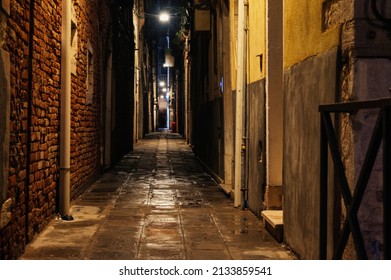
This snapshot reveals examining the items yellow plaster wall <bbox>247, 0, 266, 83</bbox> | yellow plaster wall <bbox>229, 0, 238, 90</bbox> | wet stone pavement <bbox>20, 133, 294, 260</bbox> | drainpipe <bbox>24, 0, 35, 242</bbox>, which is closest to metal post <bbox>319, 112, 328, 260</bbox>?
wet stone pavement <bbox>20, 133, 294, 260</bbox>

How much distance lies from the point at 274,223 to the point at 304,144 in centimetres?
156

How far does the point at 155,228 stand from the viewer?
708 centimetres

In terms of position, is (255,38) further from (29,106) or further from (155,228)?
(29,106)

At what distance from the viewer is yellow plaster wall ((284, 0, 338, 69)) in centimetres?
477

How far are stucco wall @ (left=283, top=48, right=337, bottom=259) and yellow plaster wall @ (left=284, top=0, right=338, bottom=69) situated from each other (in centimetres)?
9

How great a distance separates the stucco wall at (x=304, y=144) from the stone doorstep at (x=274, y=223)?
0.23m

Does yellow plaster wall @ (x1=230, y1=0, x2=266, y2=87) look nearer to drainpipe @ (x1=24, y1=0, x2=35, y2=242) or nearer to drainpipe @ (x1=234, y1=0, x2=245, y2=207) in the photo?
drainpipe @ (x1=234, y1=0, x2=245, y2=207)

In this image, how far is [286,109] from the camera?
20.0ft

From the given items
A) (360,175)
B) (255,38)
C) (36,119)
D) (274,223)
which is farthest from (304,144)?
(255,38)

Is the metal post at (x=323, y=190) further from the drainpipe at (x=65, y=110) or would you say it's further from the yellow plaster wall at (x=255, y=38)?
the drainpipe at (x=65, y=110)

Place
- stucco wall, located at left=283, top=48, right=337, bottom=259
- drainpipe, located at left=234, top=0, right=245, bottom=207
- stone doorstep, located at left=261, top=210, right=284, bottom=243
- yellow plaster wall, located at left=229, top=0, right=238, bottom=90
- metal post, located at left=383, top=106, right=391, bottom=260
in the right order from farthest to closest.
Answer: yellow plaster wall, located at left=229, top=0, right=238, bottom=90, drainpipe, located at left=234, top=0, right=245, bottom=207, stone doorstep, located at left=261, top=210, right=284, bottom=243, stucco wall, located at left=283, top=48, right=337, bottom=259, metal post, located at left=383, top=106, right=391, bottom=260

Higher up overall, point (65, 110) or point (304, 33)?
point (304, 33)

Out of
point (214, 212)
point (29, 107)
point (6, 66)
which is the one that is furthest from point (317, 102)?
point (214, 212)

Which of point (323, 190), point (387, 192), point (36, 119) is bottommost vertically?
point (323, 190)
